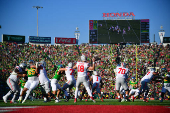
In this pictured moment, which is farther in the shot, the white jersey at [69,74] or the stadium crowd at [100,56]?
the stadium crowd at [100,56]

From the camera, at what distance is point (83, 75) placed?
1093 cm

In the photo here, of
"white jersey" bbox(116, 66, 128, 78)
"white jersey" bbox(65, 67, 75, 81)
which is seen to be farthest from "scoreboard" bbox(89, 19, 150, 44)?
"white jersey" bbox(116, 66, 128, 78)

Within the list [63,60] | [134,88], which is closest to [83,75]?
[134,88]

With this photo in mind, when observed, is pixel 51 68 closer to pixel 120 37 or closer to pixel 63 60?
pixel 63 60

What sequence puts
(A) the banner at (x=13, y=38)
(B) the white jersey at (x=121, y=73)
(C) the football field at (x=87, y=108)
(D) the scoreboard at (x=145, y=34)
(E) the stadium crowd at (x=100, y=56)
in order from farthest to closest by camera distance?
(A) the banner at (x=13, y=38), (D) the scoreboard at (x=145, y=34), (E) the stadium crowd at (x=100, y=56), (B) the white jersey at (x=121, y=73), (C) the football field at (x=87, y=108)

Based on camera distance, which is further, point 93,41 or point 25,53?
point 93,41

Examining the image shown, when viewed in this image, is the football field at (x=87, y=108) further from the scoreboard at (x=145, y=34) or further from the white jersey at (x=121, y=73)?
the scoreboard at (x=145, y=34)

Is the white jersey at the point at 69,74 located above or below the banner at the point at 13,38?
below

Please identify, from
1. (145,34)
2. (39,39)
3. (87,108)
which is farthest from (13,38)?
(87,108)

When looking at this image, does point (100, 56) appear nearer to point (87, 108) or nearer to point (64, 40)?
point (64, 40)

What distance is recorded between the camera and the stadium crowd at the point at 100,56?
26.0 metres

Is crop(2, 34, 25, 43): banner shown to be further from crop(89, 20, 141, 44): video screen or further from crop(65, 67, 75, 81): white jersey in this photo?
crop(65, 67, 75, 81): white jersey

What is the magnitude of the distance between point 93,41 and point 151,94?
12.0 meters

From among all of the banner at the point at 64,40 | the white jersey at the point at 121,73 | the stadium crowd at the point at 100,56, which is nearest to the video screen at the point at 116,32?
the stadium crowd at the point at 100,56
